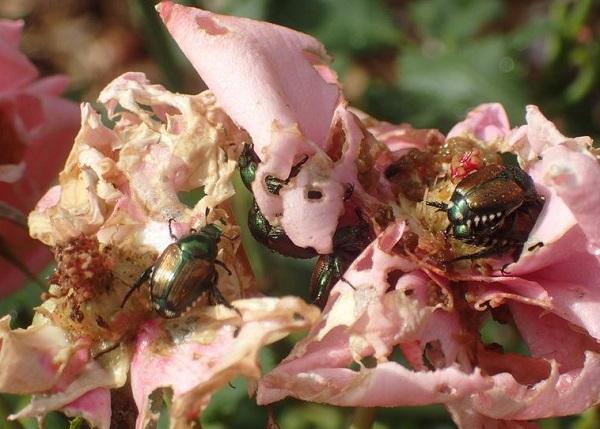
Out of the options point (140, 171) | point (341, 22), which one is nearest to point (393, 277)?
point (140, 171)

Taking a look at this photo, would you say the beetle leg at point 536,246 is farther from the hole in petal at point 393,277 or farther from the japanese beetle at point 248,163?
the japanese beetle at point 248,163

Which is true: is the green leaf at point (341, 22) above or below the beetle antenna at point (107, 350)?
below

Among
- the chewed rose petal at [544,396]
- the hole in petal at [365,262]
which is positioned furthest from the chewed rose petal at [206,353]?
the chewed rose petal at [544,396]

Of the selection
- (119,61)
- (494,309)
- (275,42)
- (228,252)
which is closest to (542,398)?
(494,309)

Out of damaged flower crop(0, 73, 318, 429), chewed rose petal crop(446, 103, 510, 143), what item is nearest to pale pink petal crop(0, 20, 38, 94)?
damaged flower crop(0, 73, 318, 429)

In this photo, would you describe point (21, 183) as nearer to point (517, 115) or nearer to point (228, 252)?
point (228, 252)

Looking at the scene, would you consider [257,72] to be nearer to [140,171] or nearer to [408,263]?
[140,171]
